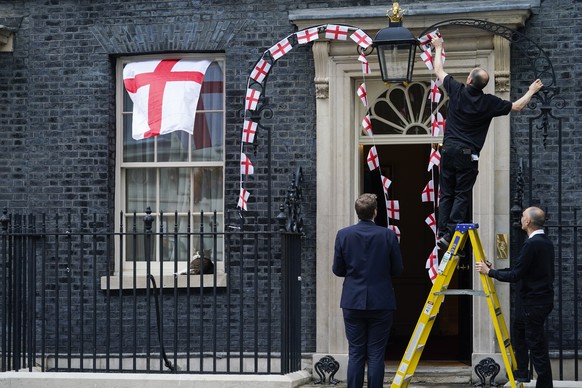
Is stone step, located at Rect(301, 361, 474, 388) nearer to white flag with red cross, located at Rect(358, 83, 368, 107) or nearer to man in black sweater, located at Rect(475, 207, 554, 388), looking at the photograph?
man in black sweater, located at Rect(475, 207, 554, 388)

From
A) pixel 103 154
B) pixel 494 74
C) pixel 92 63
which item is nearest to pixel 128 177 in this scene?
pixel 103 154

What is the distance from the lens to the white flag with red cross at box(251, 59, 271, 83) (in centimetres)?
1195

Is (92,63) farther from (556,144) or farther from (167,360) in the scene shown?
(556,144)

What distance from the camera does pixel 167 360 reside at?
11.4 metres

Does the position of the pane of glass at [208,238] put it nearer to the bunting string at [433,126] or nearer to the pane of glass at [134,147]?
the pane of glass at [134,147]

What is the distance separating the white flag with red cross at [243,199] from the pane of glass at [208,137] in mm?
635

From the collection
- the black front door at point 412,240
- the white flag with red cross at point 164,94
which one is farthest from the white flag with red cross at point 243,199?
the black front door at point 412,240

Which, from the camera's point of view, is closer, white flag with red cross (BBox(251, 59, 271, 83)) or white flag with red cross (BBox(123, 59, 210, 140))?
white flag with red cross (BBox(251, 59, 271, 83))

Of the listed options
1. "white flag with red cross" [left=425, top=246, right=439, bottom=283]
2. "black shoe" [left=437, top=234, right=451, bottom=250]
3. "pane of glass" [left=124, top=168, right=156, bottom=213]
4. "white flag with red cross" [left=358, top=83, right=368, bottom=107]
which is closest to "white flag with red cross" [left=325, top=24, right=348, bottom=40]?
"white flag with red cross" [left=358, top=83, right=368, bottom=107]

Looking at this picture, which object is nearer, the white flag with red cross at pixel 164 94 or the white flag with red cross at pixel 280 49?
the white flag with red cross at pixel 280 49

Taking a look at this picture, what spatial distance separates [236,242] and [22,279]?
2.16 m

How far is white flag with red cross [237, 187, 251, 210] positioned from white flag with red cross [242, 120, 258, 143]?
0.52 metres

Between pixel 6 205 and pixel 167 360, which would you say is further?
pixel 6 205

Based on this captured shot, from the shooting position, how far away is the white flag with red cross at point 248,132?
12031 millimetres
